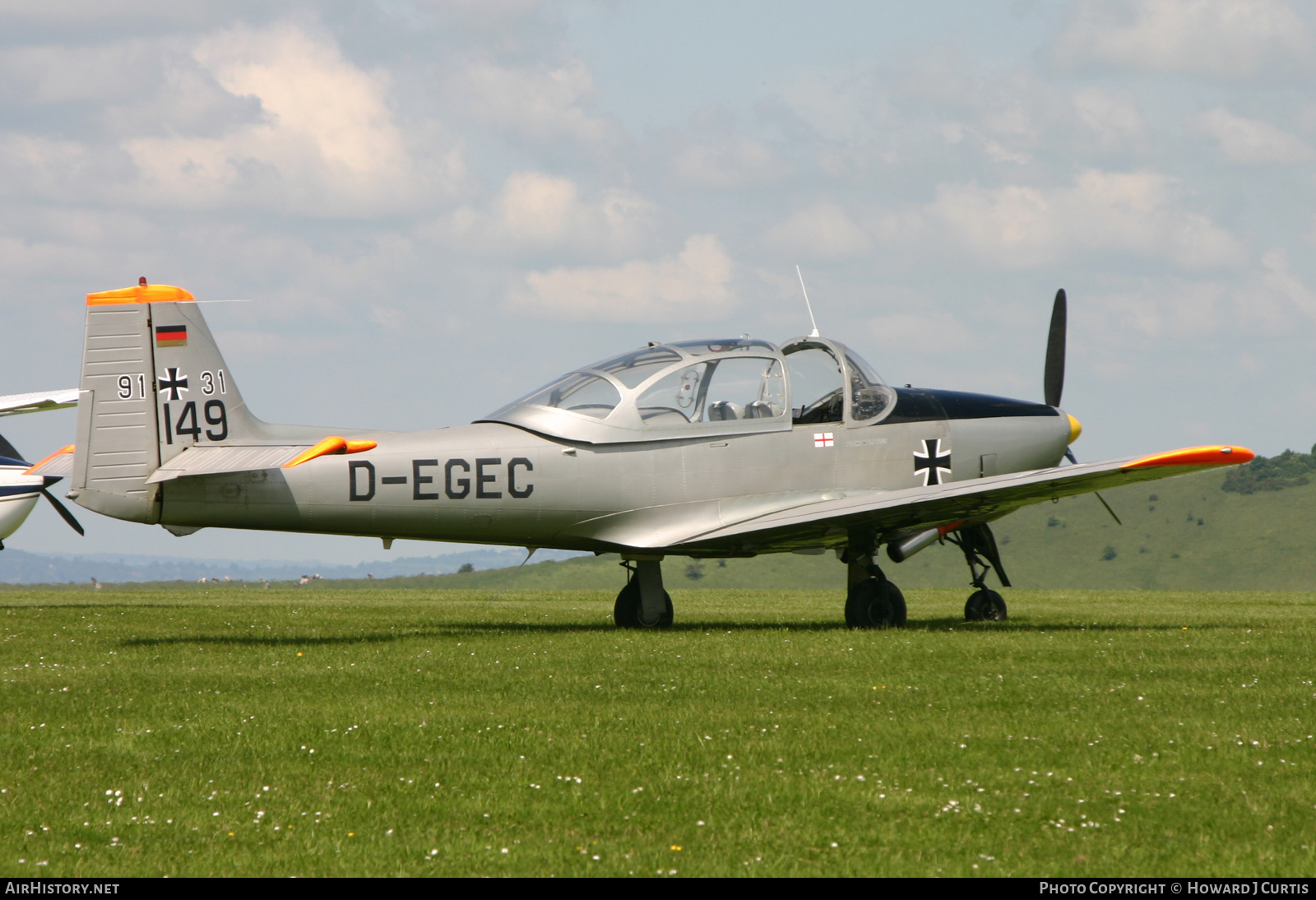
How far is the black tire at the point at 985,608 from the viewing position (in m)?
15.7

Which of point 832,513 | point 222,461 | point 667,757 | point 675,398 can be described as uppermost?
point 675,398

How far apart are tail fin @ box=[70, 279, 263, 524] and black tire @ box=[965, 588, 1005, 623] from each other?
8.30 metres

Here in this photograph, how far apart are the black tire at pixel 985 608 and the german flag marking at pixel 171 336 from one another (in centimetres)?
918

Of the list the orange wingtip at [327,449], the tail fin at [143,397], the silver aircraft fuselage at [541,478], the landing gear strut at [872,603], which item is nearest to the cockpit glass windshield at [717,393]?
the silver aircraft fuselage at [541,478]

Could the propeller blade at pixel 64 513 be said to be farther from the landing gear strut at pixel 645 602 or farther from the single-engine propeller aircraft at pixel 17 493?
the landing gear strut at pixel 645 602

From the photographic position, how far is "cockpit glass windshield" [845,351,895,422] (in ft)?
48.1

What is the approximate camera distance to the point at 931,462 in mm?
14977

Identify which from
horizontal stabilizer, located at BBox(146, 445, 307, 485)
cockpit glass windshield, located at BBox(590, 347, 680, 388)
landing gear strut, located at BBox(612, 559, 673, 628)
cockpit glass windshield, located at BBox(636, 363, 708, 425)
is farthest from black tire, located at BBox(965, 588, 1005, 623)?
horizontal stabilizer, located at BBox(146, 445, 307, 485)

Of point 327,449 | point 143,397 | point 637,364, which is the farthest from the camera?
point 637,364

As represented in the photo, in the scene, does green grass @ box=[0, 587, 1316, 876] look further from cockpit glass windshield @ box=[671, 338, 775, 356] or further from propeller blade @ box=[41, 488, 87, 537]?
propeller blade @ box=[41, 488, 87, 537]

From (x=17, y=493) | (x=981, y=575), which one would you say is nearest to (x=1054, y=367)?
(x=981, y=575)

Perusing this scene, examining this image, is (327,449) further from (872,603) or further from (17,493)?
(17,493)

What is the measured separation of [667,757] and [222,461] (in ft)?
22.8
